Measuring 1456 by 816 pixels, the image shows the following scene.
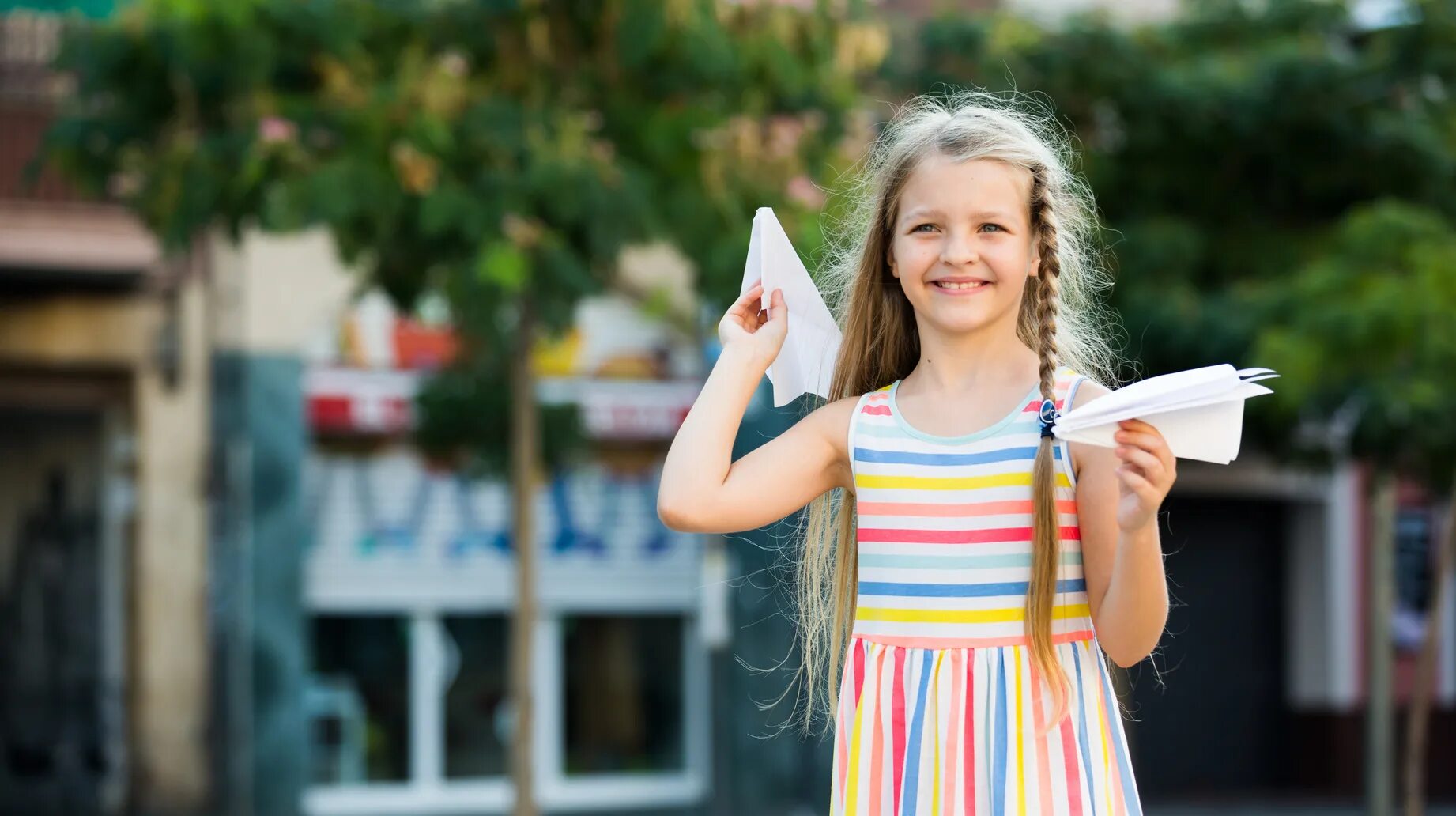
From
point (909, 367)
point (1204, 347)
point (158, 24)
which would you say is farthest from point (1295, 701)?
point (909, 367)

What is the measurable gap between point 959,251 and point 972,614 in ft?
1.44

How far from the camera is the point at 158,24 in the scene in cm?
685

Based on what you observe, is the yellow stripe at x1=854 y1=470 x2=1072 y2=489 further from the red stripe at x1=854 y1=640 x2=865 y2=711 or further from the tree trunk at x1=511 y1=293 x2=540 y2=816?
the tree trunk at x1=511 y1=293 x2=540 y2=816

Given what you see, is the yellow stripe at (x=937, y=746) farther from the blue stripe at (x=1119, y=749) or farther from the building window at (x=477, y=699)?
the building window at (x=477, y=699)

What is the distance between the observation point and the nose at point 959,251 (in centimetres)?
216

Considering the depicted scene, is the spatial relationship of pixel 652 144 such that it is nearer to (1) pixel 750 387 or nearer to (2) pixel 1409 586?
(1) pixel 750 387

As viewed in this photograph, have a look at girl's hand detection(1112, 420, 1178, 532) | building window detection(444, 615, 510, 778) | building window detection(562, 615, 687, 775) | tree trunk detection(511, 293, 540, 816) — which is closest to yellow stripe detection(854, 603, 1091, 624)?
girl's hand detection(1112, 420, 1178, 532)

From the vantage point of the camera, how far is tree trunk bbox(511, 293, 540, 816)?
707cm

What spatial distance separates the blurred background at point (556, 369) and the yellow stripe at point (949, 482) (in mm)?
4310

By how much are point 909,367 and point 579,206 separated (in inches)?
170

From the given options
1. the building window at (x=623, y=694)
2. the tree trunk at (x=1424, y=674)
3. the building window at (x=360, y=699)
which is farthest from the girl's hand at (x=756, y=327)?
the building window at (x=623, y=694)

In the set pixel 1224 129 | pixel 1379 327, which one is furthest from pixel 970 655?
pixel 1224 129

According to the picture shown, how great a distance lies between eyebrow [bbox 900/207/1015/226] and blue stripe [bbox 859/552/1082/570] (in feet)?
1.36

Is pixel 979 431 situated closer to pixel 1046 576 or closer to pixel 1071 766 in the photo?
pixel 1046 576
